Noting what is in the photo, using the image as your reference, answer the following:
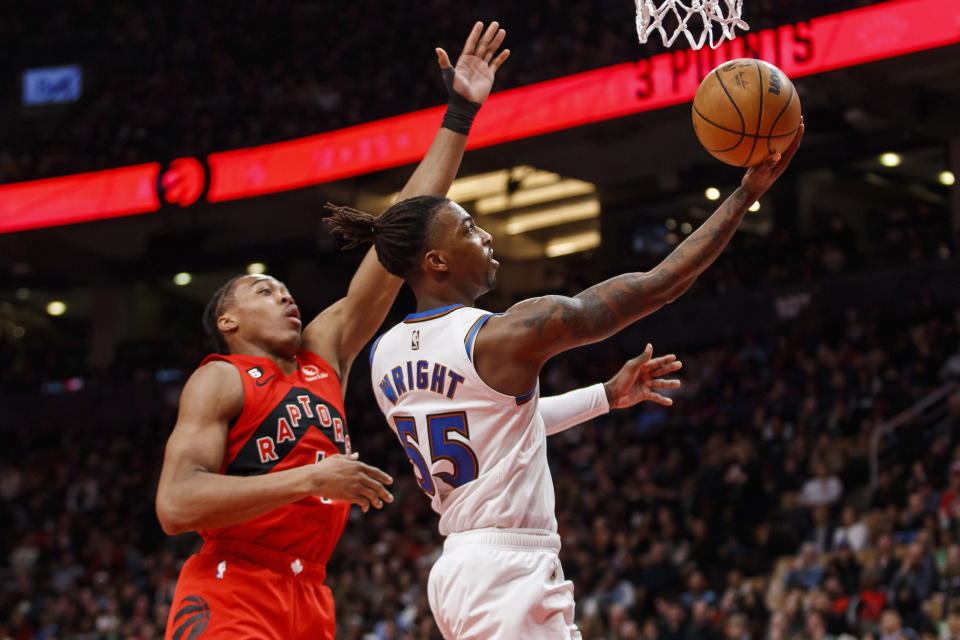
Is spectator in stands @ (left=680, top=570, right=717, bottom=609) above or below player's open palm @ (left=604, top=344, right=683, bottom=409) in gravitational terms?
below

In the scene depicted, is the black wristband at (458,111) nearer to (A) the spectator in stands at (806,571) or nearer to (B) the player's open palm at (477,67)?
(B) the player's open palm at (477,67)

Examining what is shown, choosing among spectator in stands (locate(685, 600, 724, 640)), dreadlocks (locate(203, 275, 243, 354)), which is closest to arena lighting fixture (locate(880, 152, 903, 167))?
spectator in stands (locate(685, 600, 724, 640))

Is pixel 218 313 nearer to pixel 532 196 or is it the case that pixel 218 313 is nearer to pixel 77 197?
pixel 77 197

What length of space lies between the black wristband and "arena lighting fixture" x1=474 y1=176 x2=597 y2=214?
1547 centimetres

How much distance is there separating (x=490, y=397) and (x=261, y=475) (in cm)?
75

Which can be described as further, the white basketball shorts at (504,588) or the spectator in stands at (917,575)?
the spectator in stands at (917,575)

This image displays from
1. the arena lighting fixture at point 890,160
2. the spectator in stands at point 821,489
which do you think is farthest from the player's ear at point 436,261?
the arena lighting fixture at point 890,160

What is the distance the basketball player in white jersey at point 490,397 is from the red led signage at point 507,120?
10005 mm

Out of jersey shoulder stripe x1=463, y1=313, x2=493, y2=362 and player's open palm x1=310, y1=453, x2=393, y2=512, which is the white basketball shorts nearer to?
player's open palm x1=310, y1=453, x2=393, y2=512

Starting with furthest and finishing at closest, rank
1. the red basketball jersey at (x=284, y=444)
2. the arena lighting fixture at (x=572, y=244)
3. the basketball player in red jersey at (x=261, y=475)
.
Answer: the arena lighting fixture at (x=572, y=244), the red basketball jersey at (x=284, y=444), the basketball player in red jersey at (x=261, y=475)

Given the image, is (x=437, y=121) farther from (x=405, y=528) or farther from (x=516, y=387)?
(x=516, y=387)

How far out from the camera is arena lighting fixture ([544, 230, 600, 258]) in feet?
69.5

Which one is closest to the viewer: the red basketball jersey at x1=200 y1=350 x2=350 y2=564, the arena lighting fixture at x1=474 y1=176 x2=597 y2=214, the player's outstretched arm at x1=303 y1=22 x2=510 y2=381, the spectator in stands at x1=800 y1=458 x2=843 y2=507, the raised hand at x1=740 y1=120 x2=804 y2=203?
the raised hand at x1=740 y1=120 x2=804 y2=203

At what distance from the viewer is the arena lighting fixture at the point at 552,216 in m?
20.8
